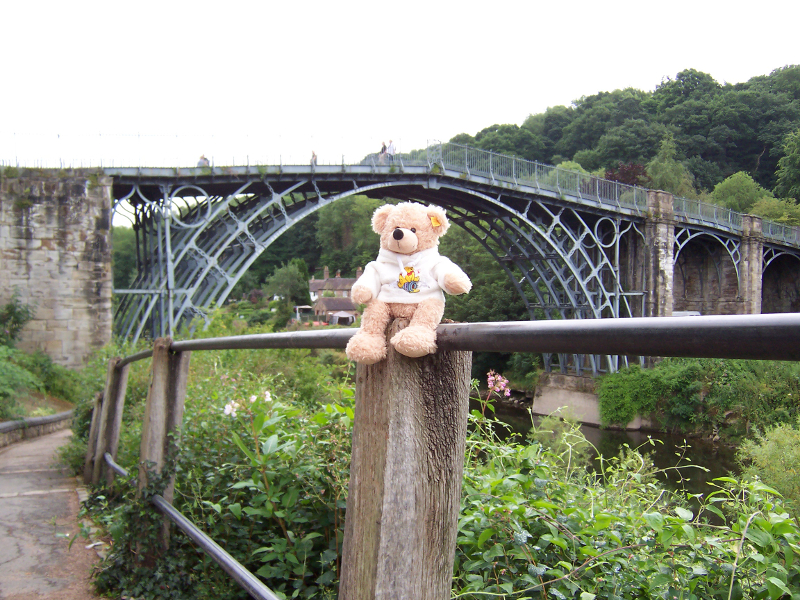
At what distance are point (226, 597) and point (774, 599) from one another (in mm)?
1450

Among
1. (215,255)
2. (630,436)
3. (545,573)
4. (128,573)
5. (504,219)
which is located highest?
(504,219)

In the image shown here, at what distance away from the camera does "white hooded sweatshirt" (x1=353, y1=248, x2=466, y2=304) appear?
111 centimetres

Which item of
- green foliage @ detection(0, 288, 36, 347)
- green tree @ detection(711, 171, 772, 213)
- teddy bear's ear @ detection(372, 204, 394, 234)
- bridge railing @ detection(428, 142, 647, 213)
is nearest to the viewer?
teddy bear's ear @ detection(372, 204, 394, 234)

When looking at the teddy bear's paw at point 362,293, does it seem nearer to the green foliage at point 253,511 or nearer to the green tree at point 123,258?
the green foliage at point 253,511

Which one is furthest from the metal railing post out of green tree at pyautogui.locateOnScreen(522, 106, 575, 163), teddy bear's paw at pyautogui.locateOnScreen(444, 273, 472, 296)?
green tree at pyautogui.locateOnScreen(522, 106, 575, 163)

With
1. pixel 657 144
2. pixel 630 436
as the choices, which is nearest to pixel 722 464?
pixel 630 436

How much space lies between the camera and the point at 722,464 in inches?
538

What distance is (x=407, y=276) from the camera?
1.14 m

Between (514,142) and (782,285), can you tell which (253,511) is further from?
(514,142)

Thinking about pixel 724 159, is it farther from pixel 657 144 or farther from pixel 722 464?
pixel 722 464

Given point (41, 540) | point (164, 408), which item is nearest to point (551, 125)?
point (41, 540)

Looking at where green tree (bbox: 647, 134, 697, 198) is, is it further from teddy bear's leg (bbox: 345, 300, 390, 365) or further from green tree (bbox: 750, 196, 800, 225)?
teddy bear's leg (bbox: 345, 300, 390, 365)

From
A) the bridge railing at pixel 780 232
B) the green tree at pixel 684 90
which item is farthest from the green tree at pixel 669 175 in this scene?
the bridge railing at pixel 780 232

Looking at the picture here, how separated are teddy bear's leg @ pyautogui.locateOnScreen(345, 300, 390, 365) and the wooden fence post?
142 cm
